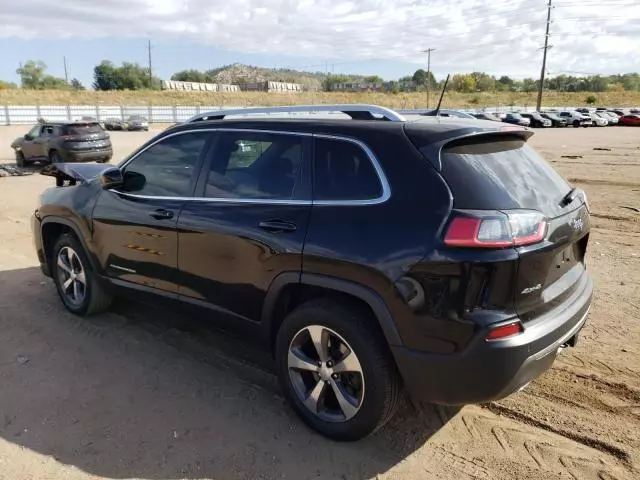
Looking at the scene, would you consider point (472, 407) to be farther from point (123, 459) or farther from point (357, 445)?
point (123, 459)

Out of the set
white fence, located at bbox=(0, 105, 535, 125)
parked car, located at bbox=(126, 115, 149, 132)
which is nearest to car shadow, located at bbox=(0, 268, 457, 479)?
parked car, located at bbox=(126, 115, 149, 132)

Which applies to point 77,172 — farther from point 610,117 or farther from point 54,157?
point 610,117

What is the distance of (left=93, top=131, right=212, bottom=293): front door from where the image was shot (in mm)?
3756

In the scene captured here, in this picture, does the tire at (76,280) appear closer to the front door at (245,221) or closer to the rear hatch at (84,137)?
the front door at (245,221)

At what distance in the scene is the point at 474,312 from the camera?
99.0 inches

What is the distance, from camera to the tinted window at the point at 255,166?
3.22m

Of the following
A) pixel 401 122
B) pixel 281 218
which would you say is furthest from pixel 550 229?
pixel 281 218

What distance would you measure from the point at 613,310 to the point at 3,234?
26.3ft

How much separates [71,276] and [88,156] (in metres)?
13.3

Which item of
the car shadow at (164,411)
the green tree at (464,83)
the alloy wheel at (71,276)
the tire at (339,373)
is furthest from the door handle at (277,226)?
the green tree at (464,83)

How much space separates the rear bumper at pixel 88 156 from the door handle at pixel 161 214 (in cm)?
1437

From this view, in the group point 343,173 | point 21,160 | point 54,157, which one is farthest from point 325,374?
point 21,160

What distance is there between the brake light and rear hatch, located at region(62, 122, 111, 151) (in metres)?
16.6

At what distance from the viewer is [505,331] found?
2.54 meters
